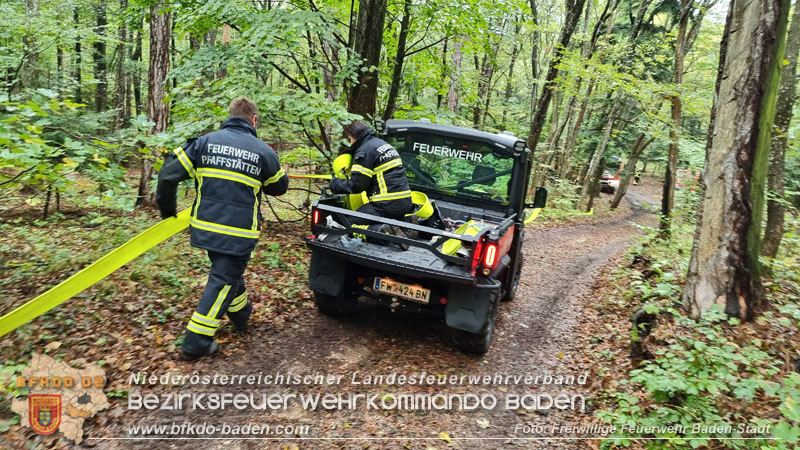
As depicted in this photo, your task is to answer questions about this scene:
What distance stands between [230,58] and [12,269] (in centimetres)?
350

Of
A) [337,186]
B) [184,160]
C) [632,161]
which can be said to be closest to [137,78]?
[337,186]

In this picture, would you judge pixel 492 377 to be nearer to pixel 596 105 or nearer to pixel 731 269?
pixel 731 269

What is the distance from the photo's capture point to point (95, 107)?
18.7 m

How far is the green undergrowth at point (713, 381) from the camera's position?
3098 millimetres

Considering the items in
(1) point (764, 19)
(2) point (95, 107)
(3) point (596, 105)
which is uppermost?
(3) point (596, 105)

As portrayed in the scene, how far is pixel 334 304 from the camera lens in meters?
4.83

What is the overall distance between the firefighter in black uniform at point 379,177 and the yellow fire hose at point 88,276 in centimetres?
176

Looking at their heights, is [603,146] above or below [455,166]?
above

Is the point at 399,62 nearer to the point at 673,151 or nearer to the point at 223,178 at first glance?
the point at 223,178

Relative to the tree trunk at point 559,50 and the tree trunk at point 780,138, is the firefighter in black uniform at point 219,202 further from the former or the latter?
the tree trunk at point 559,50

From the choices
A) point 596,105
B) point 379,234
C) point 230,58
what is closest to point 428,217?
point 379,234

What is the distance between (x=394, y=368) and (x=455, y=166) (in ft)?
9.30

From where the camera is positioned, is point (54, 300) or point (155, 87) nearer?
point (54, 300)

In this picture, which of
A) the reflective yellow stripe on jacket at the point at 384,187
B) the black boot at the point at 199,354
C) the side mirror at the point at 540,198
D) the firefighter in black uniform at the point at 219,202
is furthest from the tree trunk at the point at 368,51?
the black boot at the point at 199,354
